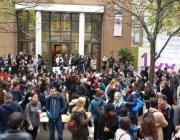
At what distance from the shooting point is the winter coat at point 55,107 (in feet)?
37.6

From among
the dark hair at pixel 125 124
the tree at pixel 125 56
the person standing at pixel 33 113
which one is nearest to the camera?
the dark hair at pixel 125 124

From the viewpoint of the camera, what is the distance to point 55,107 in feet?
37.6

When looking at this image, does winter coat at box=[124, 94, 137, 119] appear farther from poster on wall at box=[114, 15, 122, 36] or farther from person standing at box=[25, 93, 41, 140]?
poster on wall at box=[114, 15, 122, 36]

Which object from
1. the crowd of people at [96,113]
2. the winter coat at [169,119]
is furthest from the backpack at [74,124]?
the winter coat at [169,119]

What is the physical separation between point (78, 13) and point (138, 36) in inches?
260

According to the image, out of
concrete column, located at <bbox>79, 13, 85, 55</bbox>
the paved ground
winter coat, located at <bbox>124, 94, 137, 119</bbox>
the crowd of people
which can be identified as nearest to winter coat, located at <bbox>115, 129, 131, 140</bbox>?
the crowd of people

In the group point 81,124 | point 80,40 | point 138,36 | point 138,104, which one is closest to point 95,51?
point 80,40

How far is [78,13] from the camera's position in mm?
38312

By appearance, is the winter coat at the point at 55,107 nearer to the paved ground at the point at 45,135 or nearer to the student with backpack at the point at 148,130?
the paved ground at the point at 45,135

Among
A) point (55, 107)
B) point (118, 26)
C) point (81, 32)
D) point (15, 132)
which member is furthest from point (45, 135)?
point (118, 26)

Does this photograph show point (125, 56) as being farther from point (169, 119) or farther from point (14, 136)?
point (14, 136)

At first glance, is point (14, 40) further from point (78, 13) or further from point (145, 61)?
point (145, 61)

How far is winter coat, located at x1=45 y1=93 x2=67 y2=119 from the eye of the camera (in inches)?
451

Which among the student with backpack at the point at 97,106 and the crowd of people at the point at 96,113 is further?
the student with backpack at the point at 97,106
